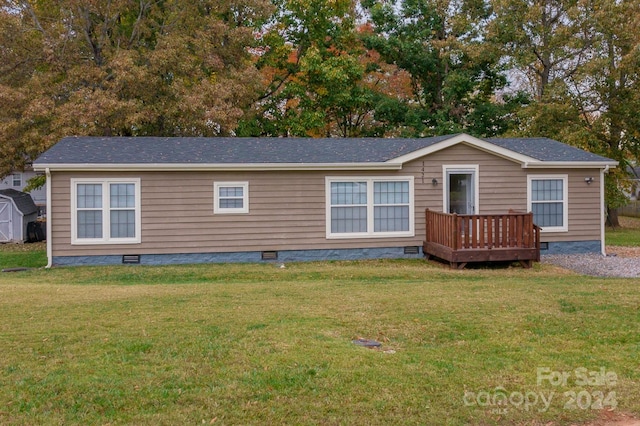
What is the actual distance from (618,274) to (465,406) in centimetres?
942

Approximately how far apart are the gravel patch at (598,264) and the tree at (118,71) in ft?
38.0

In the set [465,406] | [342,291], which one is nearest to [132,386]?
[465,406]

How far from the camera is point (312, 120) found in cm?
2428

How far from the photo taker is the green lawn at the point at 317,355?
4.31 meters

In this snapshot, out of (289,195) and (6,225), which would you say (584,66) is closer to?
(289,195)

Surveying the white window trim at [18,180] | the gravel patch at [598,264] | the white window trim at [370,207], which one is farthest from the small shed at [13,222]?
the white window trim at [18,180]

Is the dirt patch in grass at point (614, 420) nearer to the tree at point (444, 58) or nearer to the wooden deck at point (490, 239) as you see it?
the wooden deck at point (490, 239)

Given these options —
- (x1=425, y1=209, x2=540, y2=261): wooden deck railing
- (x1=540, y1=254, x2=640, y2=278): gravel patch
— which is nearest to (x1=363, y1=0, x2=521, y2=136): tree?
(x1=540, y1=254, x2=640, y2=278): gravel patch

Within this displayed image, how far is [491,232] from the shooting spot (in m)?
13.2

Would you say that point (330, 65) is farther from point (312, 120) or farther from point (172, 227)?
point (172, 227)

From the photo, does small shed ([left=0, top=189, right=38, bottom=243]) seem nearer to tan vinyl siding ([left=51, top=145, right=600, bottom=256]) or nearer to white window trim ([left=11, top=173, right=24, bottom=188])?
tan vinyl siding ([left=51, top=145, right=600, bottom=256])

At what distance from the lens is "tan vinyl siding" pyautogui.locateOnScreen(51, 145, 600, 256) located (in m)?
13.8

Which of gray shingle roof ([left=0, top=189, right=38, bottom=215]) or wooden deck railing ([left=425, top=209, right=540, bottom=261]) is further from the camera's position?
gray shingle roof ([left=0, top=189, right=38, bottom=215])

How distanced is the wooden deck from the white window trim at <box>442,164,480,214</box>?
1607 millimetres
